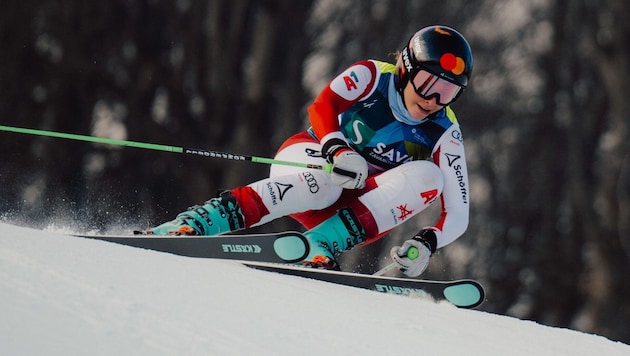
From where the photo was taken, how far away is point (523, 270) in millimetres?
8984

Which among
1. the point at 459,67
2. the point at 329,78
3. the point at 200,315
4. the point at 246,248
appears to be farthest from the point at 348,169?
the point at 329,78

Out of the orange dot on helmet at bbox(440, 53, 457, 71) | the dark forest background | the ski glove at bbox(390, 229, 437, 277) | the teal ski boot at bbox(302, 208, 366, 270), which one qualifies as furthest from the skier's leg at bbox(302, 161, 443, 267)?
the dark forest background

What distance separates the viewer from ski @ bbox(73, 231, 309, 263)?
3.39 meters

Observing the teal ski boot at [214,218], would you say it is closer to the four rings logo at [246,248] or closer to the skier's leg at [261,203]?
the skier's leg at [261,203]

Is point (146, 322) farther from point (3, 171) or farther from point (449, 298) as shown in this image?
point (3, 171)

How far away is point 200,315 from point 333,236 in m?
1.52

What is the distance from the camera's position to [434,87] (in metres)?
3.77

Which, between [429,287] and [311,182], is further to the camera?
[311,182]

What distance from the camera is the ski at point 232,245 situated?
133 inches

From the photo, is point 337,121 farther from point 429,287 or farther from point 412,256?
point 429,287

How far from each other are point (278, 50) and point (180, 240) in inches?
243

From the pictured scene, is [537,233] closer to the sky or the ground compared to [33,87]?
closer to the ground

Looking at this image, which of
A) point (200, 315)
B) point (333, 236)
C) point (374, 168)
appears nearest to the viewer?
point (200, 315)

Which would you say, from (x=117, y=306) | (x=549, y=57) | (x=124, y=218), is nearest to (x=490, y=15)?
(x=549, y=57)
